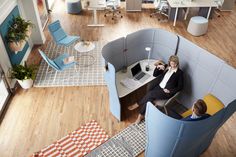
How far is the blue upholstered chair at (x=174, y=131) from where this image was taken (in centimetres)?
266

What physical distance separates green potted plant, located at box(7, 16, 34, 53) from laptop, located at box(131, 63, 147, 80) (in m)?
2.60

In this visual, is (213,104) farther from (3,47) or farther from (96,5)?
(96,5)

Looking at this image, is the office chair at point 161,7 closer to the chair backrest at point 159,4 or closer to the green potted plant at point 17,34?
the chair backrest at point 159,4

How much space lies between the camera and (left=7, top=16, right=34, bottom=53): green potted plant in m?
4.76

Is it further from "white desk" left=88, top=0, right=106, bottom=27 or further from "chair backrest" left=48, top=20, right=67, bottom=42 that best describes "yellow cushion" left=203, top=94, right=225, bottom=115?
"white desk" left=88, top=0, right=106, bottom=27

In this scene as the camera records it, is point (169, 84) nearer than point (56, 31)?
Yes

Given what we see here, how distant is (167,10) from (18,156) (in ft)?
22.2

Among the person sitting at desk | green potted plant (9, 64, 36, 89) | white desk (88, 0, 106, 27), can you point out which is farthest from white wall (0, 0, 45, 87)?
the person sitting at desk

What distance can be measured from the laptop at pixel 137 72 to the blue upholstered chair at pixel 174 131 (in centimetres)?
146

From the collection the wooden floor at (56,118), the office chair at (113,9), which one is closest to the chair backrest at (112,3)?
the office chair at (113,9)

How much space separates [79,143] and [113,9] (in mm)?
5454

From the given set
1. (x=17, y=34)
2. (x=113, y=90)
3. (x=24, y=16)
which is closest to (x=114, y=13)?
(x=24, y=16)

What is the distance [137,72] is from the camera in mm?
4445

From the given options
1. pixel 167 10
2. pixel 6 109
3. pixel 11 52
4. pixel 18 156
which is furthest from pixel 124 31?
pixel 18 156
